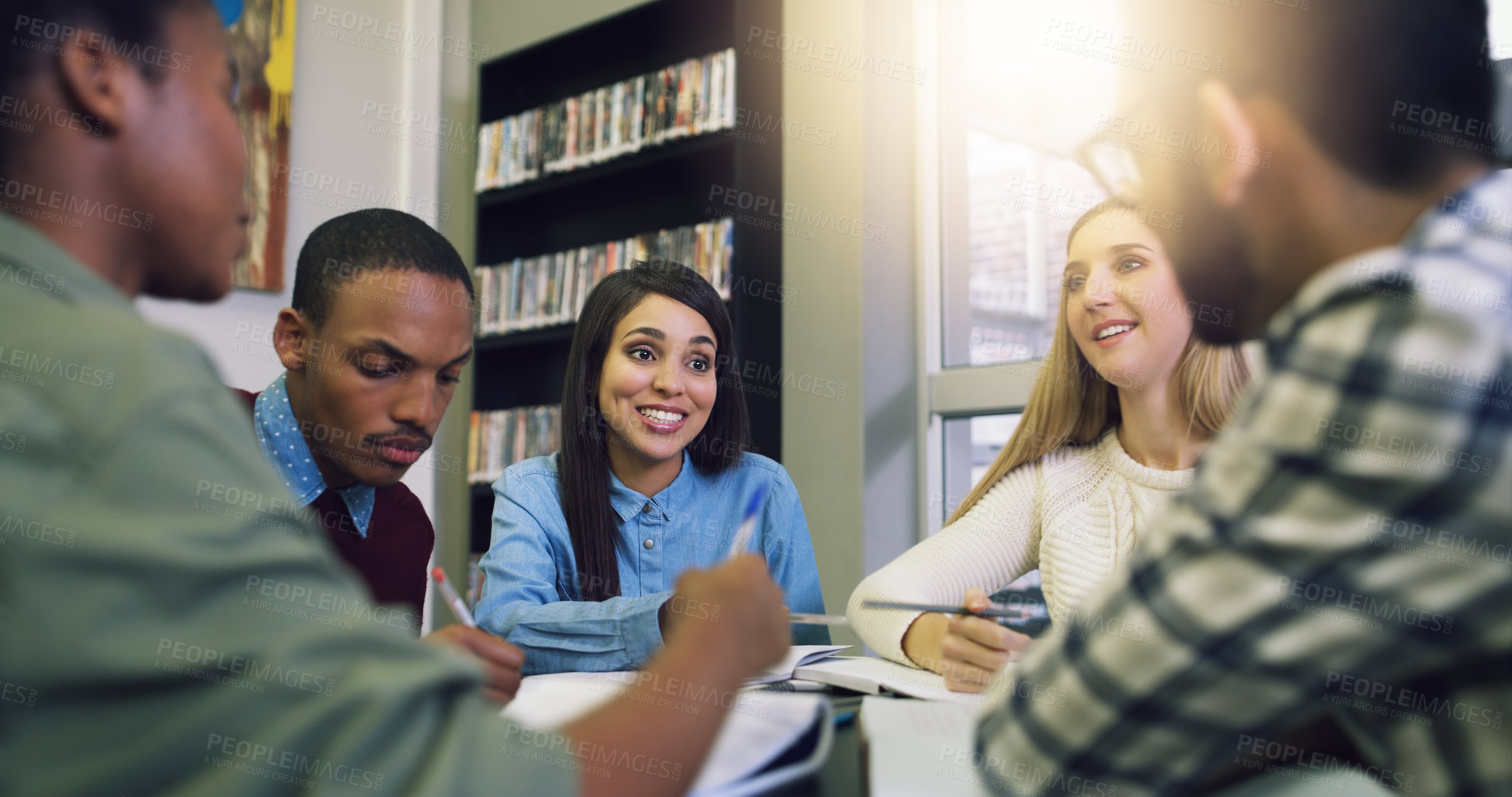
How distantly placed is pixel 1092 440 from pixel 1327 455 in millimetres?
1294

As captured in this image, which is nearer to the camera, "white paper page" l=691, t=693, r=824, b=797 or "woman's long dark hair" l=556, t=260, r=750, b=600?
"white paper page" l=691, t=693, r=824, b=797

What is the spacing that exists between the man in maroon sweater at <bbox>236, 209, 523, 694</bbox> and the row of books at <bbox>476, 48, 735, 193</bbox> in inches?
70.0

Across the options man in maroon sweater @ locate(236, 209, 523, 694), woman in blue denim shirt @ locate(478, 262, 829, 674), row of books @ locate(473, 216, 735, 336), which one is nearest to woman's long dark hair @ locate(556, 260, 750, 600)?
woman in blue denim shirt @ locate(478, 262, 829, 674)

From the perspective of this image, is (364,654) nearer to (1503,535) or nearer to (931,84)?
(1503,535)

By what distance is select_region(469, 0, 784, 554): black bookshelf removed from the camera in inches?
118

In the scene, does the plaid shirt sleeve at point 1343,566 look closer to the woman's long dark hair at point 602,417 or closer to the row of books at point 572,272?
the woman's long dark hair at point 602,417

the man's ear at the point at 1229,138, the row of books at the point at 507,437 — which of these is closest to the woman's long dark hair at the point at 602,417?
the man's ear at the point at 1229,138

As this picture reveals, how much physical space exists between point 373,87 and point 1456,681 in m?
3.99

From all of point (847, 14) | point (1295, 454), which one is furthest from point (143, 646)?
point (847, 14)

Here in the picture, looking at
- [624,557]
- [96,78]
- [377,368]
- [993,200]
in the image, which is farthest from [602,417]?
[993,200]

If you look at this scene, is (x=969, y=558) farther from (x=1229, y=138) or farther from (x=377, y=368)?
(x=1229, y=138)

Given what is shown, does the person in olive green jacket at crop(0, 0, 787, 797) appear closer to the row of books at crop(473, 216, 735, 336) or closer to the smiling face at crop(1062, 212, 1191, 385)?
the smiling face at crop(1062, 212, 1191, 385)

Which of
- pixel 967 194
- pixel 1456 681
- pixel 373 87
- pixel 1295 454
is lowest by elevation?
pixel 1456 681

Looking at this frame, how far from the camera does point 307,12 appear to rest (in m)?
3.57
